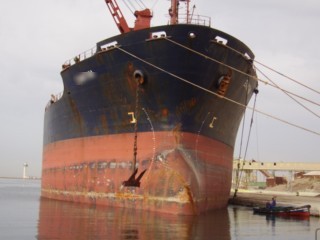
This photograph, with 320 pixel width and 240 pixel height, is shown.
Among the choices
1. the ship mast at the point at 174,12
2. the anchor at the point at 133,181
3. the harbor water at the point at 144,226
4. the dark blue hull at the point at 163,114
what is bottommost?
the harbor water at the point at 144,226

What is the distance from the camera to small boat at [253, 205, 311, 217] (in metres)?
16.4

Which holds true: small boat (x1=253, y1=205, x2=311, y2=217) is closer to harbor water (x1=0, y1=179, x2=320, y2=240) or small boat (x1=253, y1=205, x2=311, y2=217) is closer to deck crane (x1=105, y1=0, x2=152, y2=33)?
harbor water (x1=0, y1=179, x2=320, y2=240)

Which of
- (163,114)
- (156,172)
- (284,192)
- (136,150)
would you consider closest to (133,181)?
(156,172)

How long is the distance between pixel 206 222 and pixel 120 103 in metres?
5.27

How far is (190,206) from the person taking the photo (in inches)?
548

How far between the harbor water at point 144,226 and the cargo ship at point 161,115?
2.32ft

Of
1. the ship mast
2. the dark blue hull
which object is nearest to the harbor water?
the dark blue hull

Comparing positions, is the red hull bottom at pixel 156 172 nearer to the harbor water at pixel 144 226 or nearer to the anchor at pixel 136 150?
the anchor at pixel 136 150

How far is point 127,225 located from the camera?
1231cm

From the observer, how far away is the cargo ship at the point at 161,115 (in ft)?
47.9

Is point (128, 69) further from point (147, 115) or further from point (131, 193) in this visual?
point (131, 193)

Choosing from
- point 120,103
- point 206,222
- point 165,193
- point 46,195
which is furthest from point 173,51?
point 46,195

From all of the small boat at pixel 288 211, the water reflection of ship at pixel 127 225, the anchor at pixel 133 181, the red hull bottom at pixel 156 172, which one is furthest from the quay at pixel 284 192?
the anchor at pixel 133 181

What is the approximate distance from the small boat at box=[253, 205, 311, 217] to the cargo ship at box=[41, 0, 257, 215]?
1.68m
